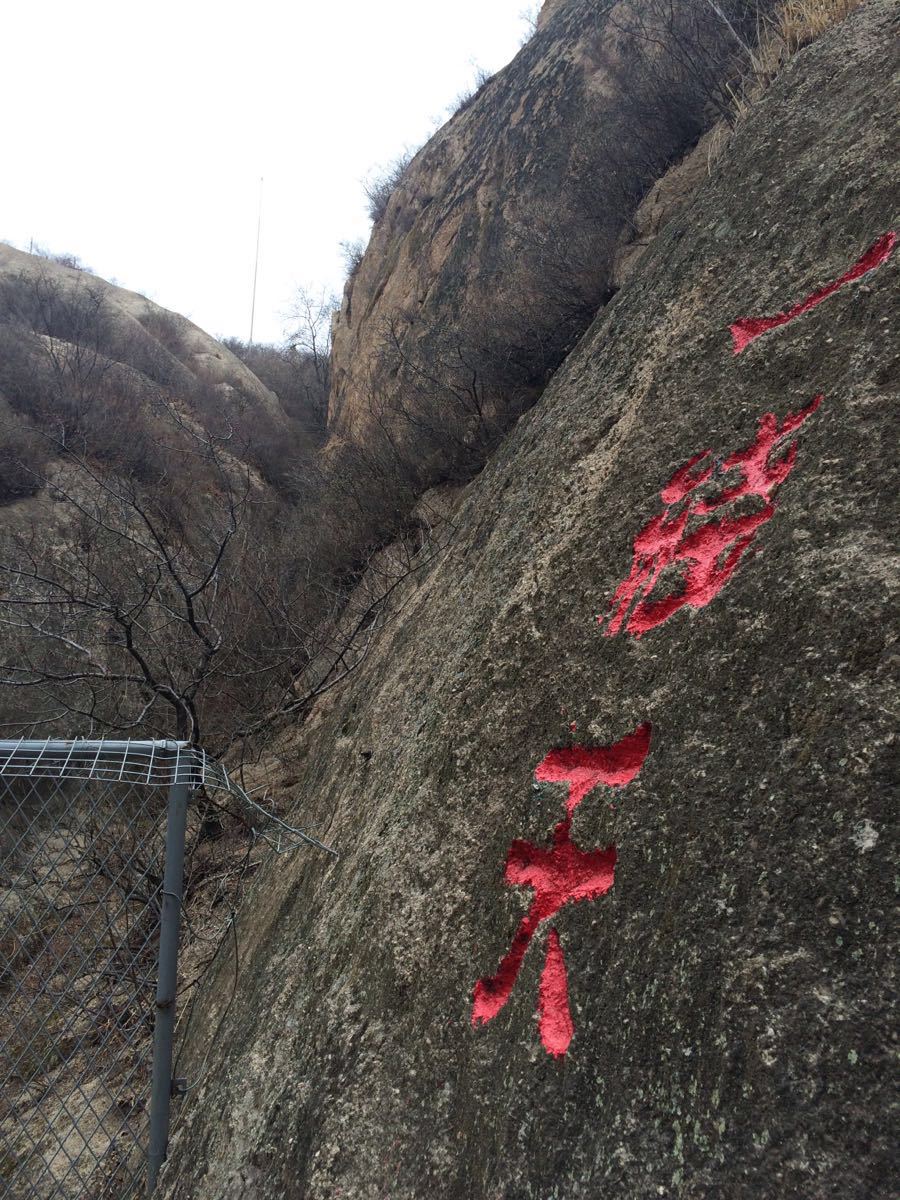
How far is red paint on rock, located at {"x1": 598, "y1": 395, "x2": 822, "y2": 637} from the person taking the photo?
6.53ft

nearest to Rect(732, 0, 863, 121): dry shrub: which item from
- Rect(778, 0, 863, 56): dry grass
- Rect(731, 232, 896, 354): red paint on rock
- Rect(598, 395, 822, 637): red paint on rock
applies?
Rect(778, 0, 863, 56): dry grass

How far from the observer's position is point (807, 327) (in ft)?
7.32

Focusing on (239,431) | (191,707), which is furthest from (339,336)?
(191,707)

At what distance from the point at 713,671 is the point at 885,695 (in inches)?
15.7

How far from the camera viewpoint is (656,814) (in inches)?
66.5

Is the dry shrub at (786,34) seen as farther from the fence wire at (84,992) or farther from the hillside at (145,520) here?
the fence wire at (84,992)

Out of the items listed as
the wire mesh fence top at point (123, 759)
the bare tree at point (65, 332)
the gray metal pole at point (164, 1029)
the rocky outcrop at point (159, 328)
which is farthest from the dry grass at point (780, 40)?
the rocky outcrop at point (159, 328)

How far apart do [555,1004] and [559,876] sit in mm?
293

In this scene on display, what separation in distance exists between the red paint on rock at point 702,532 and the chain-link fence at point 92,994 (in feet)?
4.90

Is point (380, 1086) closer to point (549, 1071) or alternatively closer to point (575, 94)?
point (549, 1071)

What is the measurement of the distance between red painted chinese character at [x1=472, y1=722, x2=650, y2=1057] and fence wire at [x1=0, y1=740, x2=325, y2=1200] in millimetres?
1011

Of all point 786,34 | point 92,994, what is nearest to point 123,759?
point 92,994

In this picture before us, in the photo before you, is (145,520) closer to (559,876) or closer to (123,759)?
(123,759)

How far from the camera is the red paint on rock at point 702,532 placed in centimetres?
199
